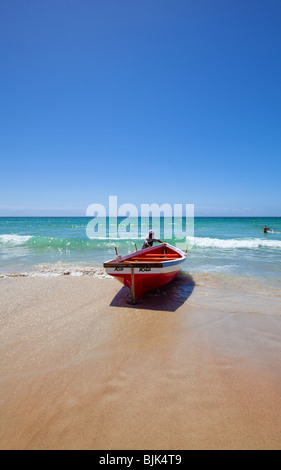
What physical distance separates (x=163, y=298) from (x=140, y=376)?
12.0ft

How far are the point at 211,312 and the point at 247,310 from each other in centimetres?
94

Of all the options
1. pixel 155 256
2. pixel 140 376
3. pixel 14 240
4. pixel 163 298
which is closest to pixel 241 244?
pixel 155 256

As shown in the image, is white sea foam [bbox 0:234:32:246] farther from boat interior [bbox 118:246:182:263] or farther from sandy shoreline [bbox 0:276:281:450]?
sandy shoreline [bbox 0:276:281:450]

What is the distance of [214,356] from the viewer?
151 inches

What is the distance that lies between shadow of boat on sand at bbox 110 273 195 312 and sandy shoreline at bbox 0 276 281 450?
16cm

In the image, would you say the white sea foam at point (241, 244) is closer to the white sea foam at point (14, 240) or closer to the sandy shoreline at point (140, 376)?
the sandy shoreline at point (140, 376)

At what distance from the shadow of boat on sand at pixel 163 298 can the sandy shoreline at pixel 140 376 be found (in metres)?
0.16

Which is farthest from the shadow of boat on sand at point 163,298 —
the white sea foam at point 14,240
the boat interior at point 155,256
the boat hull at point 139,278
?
the white sea foam at point 14,240

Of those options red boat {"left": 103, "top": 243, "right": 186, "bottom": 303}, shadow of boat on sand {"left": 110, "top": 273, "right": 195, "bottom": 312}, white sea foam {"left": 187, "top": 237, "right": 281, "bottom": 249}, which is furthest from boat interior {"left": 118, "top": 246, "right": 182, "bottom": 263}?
white sea foam {"left": 187, "top": 237, "right": 281, "bottom": 249}

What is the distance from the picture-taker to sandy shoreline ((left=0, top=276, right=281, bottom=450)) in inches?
95.7

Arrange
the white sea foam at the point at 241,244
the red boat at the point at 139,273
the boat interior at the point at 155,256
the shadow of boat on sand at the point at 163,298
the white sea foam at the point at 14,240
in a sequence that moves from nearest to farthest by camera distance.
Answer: the shadow of boat on sand at the point at 163,298, the red boat at the point at 139,273, the boat interior at the point at 155,256, the white sea foam at the point at 241,244, the white sea foam at the point at 14,240

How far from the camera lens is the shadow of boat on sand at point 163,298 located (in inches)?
246

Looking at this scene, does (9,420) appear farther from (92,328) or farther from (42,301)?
(42,301)
